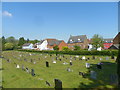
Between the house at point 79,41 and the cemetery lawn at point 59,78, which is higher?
the house at point 79,41

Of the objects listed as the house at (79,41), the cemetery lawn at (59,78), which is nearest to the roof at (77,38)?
the house at (79,41)

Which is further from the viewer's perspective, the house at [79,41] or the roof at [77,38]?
the roof at [77,38]

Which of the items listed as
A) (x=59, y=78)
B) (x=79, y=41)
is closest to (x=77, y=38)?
(x=79, y=41)

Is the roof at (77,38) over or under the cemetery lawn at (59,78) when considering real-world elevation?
over

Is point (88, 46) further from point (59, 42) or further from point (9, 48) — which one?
point (9, 48)

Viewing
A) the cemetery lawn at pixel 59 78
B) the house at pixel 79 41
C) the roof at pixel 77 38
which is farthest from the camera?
the roof at pixel 77 38

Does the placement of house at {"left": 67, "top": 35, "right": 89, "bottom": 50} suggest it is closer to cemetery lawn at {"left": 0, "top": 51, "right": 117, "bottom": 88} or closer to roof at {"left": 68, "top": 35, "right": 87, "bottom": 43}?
roof at {"left": 68, "top": 35, "right": 87, "bottom": 43}

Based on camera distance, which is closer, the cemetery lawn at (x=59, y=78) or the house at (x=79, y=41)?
the cemetery lawn at (x=59, y=78)

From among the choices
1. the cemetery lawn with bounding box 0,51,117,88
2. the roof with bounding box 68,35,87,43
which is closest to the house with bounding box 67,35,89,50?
the roof with bounding box 68,35,87,43

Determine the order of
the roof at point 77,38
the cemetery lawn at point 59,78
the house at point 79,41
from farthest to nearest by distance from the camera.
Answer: the roof at point 77,38 → the house at point 79,41 → the cemetery lawn at point 59,78

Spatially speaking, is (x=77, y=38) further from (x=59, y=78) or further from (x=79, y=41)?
(x=59, y=78)

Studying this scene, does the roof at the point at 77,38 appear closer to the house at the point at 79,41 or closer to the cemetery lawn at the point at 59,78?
the house at the point at 79,41

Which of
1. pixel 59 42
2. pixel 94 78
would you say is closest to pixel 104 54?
pixel 94 78

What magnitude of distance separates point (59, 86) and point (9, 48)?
108m
